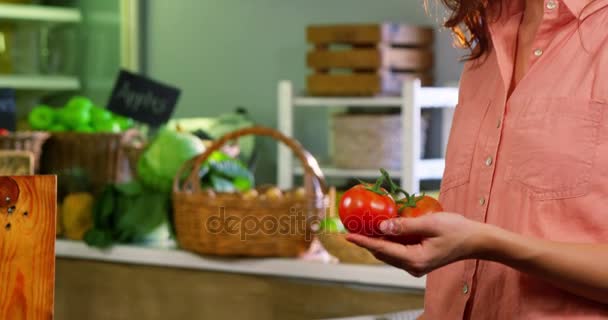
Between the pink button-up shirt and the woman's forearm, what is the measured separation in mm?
35

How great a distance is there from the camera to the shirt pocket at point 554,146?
1.19 metres

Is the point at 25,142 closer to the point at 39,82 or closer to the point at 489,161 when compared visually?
the point at 39,82

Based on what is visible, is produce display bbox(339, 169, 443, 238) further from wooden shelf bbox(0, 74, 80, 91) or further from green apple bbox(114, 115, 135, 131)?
wooden shelf bbox(0, 74, 80, 91)

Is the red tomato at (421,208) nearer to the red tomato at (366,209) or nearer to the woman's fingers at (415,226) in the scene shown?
the red tomato at (366,209)

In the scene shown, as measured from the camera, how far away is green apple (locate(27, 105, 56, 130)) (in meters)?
3.27

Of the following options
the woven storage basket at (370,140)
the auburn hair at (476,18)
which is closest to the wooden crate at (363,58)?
the woven storage basket at (370,140)

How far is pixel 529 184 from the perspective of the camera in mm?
1239

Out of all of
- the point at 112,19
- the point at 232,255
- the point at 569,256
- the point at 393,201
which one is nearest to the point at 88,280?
the point at 232,255

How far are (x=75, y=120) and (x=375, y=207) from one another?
214 centimetres

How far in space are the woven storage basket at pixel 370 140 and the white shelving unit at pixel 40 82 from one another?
173 centimetres

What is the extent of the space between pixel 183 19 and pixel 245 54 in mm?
486

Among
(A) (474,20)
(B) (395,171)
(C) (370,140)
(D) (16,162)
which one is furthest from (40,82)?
(A) (474,20)

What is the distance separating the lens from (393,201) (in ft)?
4.47

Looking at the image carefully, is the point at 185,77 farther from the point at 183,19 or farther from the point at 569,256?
the point at 569,256
